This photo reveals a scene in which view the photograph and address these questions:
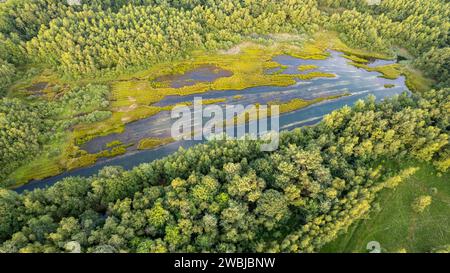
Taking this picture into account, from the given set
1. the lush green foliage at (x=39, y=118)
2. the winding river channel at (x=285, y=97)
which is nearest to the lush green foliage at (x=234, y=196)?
the winding river channel at (x=285, y=97)

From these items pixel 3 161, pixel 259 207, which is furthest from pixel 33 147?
pixel 259 207

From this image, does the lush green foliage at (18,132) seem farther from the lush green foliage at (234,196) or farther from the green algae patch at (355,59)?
the green algae patch at (355,59)

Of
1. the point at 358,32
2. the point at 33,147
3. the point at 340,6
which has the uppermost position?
the point at 340,6

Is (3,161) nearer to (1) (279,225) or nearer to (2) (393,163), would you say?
(1) (279,225)

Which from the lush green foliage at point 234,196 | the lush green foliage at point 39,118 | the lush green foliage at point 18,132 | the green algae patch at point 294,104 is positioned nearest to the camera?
the lush green foliage at point 234,196

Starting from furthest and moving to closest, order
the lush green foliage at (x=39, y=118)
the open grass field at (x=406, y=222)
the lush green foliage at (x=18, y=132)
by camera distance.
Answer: the lush green foliage at (x=39, y=118), the lush green foliage at (x=18, y=132), the open grass field at (x=406, y=222)

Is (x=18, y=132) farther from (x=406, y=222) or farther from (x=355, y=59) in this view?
(x=355, y=59)
